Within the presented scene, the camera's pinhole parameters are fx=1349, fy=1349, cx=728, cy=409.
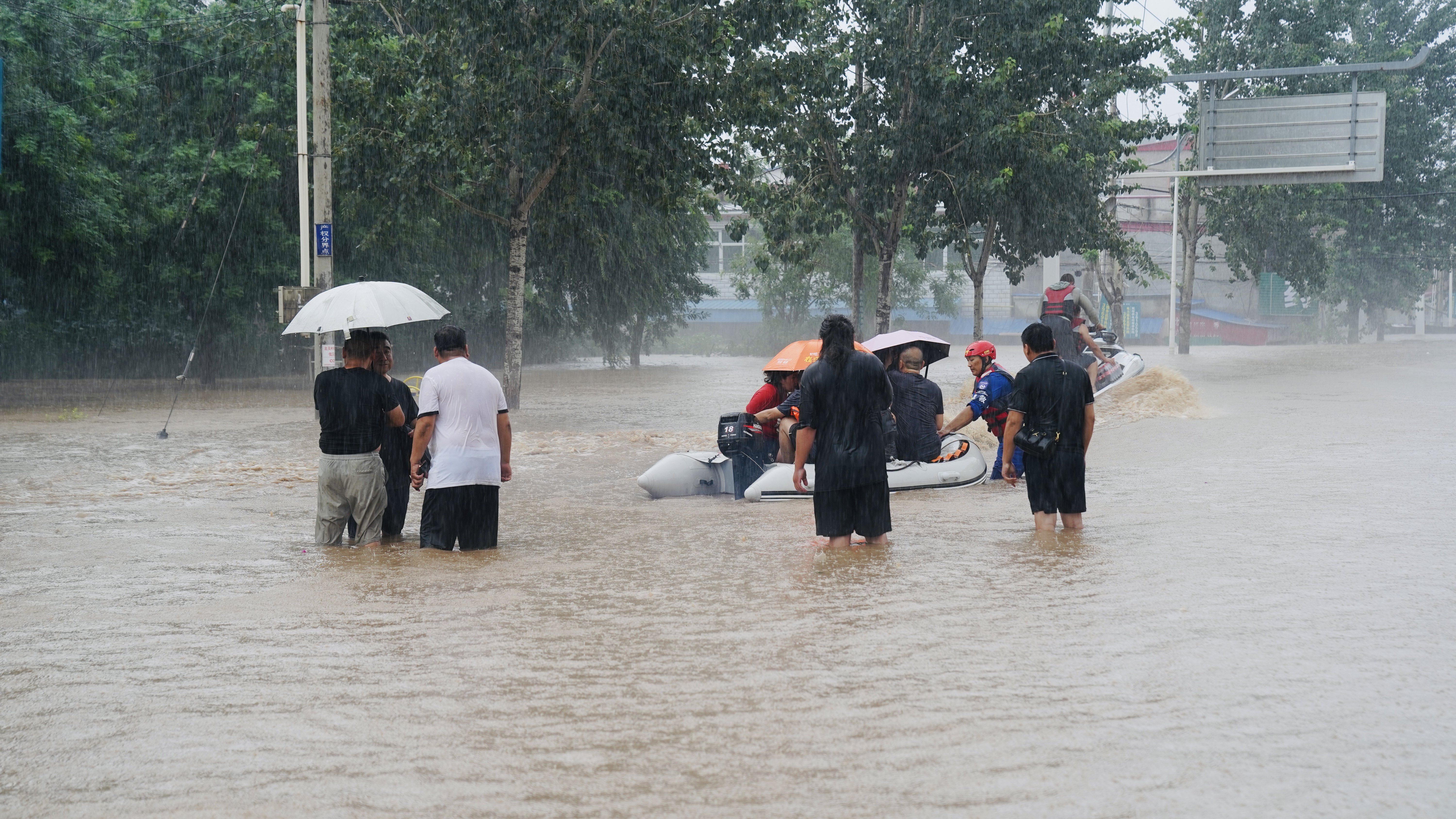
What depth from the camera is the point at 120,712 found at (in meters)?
5.49

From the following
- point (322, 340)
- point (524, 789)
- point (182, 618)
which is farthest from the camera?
point (322, 340)

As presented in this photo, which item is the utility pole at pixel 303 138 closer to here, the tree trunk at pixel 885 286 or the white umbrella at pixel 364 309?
the white umbrella at pixel 364 309

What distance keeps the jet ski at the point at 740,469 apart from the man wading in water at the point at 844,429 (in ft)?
10.4

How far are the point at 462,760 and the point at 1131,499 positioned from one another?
338 inches

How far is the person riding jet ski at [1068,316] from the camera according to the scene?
18.0 metres

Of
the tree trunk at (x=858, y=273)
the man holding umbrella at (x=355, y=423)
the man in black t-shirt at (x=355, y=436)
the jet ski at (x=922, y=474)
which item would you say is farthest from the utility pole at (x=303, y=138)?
the tree trunk at (x=858, y=273)

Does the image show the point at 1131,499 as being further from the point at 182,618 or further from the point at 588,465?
the point at 182,618

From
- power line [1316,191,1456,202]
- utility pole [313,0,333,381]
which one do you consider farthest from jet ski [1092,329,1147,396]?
power line [1316,191,1456,202]

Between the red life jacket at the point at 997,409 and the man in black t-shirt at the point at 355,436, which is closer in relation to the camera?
the man in black t-shirt at the point at 355,436

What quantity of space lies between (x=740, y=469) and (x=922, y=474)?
5.62 feet

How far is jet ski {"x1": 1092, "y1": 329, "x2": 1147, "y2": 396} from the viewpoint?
2070 centimetres

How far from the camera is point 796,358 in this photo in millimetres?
12000

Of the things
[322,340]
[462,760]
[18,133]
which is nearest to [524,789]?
[462,760]

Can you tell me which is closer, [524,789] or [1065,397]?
[524,789]
